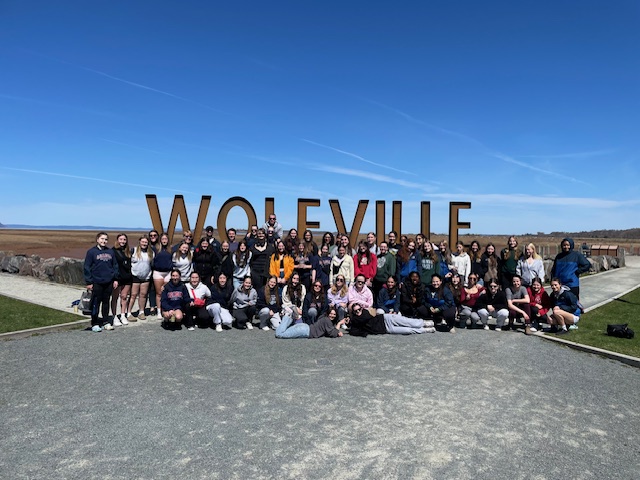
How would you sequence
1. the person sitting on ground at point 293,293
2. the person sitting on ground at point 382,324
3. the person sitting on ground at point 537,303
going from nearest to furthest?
the person sitting on ground at point 382,324, the person sitting on ground at point 293,293, the person sitting on ground at point 537,303

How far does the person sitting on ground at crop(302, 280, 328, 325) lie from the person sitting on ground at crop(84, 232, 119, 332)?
3.66 meters

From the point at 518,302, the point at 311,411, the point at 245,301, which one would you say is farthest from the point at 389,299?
the point at 311,411

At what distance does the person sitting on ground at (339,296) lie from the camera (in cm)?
865

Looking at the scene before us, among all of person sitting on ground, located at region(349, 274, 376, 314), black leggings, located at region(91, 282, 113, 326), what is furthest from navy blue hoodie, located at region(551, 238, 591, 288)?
black leggings, located at region(91, 282, 113, 326)

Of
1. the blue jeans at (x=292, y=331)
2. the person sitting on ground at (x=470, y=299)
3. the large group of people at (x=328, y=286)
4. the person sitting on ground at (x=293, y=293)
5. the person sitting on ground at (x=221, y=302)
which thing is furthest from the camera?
the person sitting on ground at (x=470, y=299)

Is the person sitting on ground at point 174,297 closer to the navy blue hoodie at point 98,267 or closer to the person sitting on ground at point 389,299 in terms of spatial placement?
the navy blue hoodie at point 98,267

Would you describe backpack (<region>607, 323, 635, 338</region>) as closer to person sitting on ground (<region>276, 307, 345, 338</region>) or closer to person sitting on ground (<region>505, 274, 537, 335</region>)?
person sitting on ground (<region>505, 274, 537, 335</region>)

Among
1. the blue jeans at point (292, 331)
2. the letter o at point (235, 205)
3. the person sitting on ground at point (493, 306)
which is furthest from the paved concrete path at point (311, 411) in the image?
the letter o at point (235, 205)

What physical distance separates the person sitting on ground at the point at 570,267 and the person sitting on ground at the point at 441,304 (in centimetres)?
246

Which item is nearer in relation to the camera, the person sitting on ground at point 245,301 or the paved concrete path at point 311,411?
the paved concrete path at point 311,411

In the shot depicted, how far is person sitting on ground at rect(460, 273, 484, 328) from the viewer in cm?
914

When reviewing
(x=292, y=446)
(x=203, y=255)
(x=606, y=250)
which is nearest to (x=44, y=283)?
(x=203, y=255)

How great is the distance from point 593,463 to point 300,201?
1055cm

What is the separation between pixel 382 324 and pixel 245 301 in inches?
109
